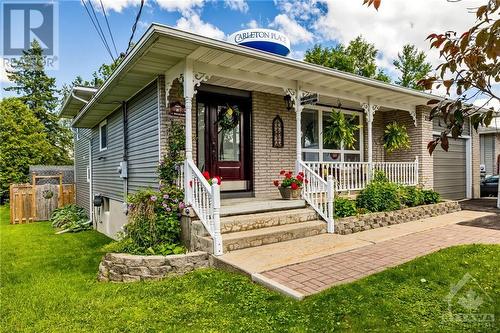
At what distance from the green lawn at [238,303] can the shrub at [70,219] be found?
225 inches

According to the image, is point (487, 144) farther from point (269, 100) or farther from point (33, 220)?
point (33, 220)

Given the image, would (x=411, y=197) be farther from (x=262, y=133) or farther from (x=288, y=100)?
(x=262, y=133)

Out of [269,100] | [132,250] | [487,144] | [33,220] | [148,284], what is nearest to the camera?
[148,284]

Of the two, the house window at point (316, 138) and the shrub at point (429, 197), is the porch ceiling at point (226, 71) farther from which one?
the shrub at point (429, 197)

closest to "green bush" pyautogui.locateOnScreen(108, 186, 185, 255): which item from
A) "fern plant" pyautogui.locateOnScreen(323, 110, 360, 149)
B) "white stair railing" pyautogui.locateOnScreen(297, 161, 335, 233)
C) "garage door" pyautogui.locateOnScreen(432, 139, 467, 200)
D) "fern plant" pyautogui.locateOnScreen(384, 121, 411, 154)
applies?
"white stair railing" pyautogui.locateOnScreen(297, 161, 335, 233)

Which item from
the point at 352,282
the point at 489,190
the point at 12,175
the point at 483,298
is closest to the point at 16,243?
the point at 352,282

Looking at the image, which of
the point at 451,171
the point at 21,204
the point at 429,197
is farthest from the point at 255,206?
the point at 21,204

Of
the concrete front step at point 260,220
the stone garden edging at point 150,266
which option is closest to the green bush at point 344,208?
the concrete front step at point 260,220

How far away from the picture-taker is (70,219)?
35.9 ft

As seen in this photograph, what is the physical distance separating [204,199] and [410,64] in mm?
25714

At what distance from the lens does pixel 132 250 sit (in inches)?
190

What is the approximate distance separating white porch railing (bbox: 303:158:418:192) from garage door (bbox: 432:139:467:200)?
5.92 feet

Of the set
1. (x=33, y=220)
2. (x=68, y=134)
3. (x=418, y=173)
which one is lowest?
(x=33, y=220)

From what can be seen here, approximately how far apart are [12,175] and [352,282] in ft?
67.7
